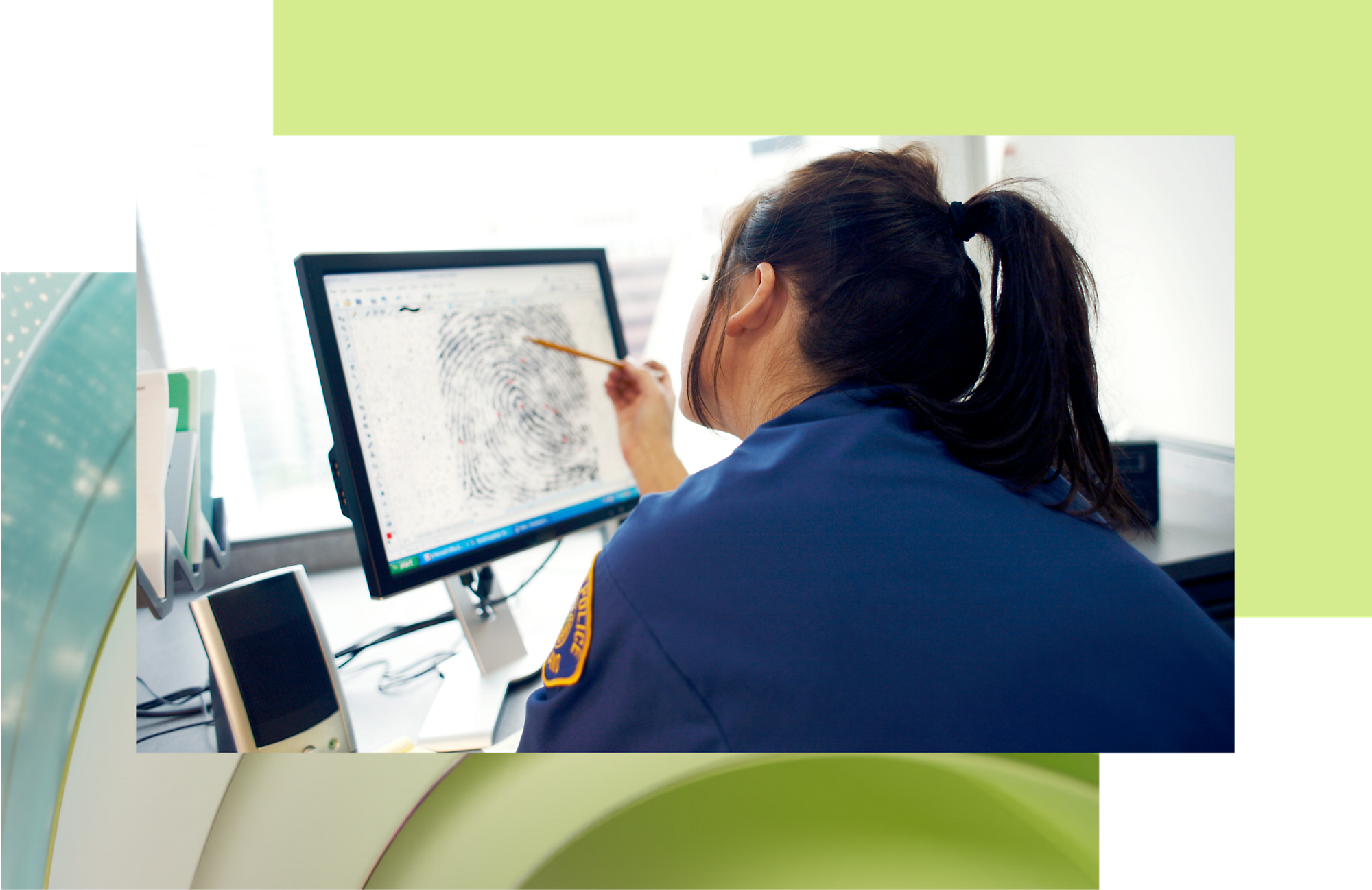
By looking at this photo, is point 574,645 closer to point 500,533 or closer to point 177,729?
point 500,533

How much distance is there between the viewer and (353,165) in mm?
963

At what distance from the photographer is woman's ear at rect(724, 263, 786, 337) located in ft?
2.47

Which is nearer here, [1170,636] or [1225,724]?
[1170,636]

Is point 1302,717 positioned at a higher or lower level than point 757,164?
lower

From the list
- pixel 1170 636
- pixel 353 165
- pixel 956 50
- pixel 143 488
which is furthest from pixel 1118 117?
pixel 143 488

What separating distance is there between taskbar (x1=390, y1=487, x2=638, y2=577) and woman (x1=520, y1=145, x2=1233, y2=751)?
239 mm

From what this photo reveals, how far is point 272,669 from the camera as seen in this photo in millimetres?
723

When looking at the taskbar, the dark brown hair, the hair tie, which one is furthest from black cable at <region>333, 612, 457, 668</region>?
the hair tie

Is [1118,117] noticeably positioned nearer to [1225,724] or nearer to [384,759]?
[1225,724]

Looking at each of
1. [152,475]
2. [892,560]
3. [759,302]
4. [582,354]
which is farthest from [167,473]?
[892,560]

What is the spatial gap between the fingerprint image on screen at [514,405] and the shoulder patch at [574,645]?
0.28 m

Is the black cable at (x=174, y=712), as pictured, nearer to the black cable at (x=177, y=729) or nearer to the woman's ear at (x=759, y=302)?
the black cable at (x=177, y=729)

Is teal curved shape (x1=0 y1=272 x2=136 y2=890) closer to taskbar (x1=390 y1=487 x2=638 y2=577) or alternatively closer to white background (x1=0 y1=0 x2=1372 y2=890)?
white background (x1=0 y1=0 x2=1372 y2=890)

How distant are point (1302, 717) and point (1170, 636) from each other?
0.39 meters
